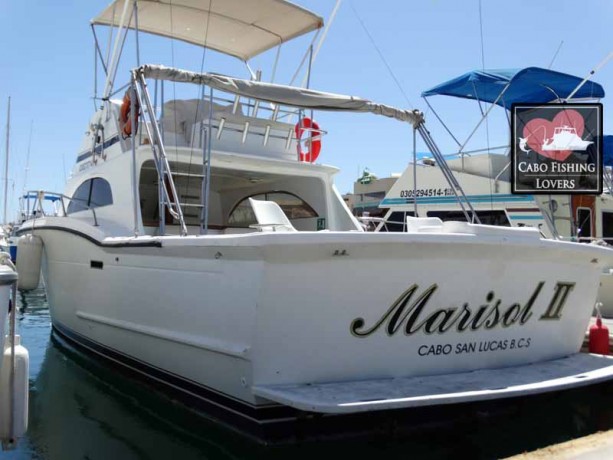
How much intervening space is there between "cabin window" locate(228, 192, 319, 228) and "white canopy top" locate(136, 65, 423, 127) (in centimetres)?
196

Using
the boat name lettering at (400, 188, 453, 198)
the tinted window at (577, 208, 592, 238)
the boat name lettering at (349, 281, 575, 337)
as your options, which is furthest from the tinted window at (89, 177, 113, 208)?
the tinted window at (577, 208, 592, 238)

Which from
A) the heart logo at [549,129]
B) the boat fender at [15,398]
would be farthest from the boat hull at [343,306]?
the heart logo at [549,129]

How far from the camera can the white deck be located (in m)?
3.71

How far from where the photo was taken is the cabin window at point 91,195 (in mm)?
6977

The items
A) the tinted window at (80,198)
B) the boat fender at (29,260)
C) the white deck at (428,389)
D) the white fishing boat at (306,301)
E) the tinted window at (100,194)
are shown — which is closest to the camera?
the white deck at (428,389)

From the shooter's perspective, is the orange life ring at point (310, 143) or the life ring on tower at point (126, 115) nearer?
the life ring on tower at point (126, 115)

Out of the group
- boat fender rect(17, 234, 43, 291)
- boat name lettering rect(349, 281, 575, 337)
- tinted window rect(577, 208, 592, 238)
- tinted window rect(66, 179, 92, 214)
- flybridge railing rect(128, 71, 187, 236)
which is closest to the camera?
boat name lettering rect(349, 281, 575, 337)

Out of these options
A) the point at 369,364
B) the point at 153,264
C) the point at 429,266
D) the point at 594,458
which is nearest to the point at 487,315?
the point at 429,266

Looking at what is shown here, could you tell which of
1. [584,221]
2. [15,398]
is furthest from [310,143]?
[584,221]

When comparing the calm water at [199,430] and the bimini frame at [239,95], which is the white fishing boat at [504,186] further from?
the calm water at [199,430]

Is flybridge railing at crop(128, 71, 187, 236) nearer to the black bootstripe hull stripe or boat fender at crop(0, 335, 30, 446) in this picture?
the black bootstripe hull stripe

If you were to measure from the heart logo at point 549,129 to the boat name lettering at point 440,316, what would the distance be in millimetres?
4877

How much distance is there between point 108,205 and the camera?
22.4 ft

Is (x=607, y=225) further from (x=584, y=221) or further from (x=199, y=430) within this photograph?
(x=199, y=430)
